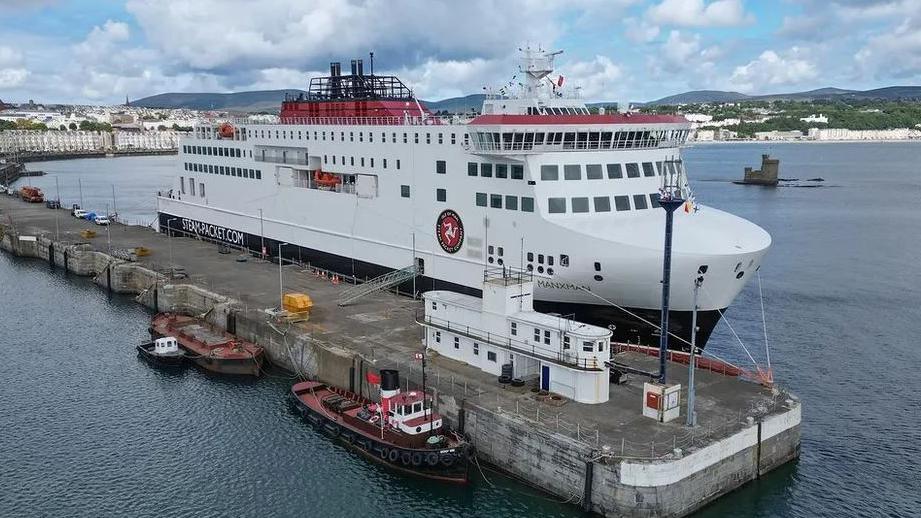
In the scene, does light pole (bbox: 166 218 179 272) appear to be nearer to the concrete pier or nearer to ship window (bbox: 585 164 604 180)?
the concrete pier

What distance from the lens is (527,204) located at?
1163 inches

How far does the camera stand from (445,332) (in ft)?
87.1

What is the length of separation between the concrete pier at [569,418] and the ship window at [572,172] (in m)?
7.23

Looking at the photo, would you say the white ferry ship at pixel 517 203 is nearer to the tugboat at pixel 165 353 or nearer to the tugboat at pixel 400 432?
the tugboat at pixel 400 432

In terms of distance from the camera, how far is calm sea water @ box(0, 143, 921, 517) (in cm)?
2131

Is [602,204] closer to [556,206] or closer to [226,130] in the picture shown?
[556,206]

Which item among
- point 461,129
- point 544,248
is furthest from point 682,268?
point 461,129

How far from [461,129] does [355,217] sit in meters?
10.0

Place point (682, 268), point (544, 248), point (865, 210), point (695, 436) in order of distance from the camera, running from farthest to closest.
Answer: point (865, 210), point (544, 248), point (682, 268), point (695, 436)

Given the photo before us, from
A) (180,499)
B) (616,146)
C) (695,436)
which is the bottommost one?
(180,499)

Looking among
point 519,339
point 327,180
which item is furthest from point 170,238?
point 519,339

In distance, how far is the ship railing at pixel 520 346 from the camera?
22250 mm

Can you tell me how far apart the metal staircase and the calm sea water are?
6.36m

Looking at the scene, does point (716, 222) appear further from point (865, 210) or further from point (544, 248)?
point (865, 210)
